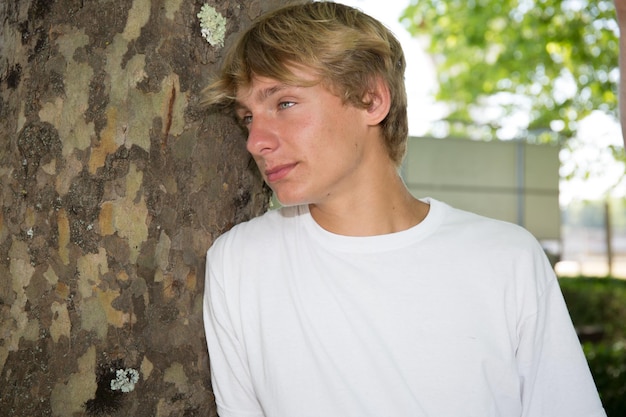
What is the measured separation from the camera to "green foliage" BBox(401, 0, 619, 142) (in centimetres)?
1004

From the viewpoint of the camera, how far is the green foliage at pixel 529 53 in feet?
32.9

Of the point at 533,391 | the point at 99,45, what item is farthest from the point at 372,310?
the point at 99,45

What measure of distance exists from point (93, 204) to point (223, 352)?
581 mm

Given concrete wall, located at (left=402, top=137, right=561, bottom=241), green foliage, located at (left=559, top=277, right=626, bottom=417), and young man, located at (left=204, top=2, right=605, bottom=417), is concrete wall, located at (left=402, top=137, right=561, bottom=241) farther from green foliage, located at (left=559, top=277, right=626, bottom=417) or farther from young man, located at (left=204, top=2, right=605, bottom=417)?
young man, located at (left=204, top=2, right=605, bottom=417)

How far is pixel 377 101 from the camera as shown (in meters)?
2.20

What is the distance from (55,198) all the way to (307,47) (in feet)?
2.70

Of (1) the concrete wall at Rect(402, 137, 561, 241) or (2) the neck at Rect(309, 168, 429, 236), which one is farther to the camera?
(1) the concrete wall at Rect(402, 137, 561, 241)

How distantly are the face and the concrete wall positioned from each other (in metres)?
5.75

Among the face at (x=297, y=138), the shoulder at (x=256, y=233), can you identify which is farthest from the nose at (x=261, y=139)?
the shoulder at (x=256, y=233)

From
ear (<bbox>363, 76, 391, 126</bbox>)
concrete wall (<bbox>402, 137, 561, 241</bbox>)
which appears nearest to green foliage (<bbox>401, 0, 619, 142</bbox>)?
concrete wall (<bbox>402, 137, 561, 241</bbox>)

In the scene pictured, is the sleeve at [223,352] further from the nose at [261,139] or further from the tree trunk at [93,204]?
the nose at [261,139]

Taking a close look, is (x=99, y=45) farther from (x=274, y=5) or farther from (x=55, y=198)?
(x=274, y=5)

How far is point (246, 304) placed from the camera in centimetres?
207

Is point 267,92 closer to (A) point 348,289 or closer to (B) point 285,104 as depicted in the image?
(B) point 285,104
